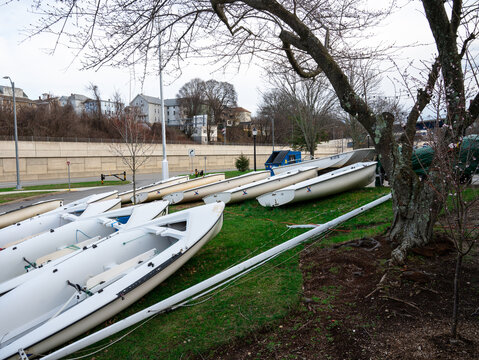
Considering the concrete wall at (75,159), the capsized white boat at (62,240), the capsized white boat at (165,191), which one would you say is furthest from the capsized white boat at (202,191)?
the concrete wall at (75,159)

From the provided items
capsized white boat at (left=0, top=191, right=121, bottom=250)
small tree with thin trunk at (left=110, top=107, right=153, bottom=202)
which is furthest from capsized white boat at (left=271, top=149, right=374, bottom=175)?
capsized white boat at (left=0, top=191, right=121, bottom=250)

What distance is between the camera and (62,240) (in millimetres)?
6426

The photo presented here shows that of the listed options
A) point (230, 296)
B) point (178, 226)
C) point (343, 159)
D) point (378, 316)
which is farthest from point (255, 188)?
point (378, 316)

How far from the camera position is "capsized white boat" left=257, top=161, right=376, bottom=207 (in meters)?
8.63

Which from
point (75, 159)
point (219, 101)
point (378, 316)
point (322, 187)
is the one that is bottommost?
point (378, 316)

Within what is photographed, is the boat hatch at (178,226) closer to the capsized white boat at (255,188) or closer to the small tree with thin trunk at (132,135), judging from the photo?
the capsized white boat at (255,188)

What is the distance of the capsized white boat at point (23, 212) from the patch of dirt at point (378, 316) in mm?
9081

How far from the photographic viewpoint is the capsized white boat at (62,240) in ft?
18.1

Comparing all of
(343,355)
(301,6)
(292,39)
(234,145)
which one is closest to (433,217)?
(343,355)

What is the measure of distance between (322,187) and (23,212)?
8.97 meters

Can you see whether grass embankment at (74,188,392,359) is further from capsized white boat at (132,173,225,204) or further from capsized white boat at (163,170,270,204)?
capsized white boat at (132,173,225,204)

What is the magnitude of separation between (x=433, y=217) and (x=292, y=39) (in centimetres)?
348

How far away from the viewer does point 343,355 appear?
2.76 m

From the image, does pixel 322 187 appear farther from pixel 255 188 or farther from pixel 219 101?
pixel 219 101
